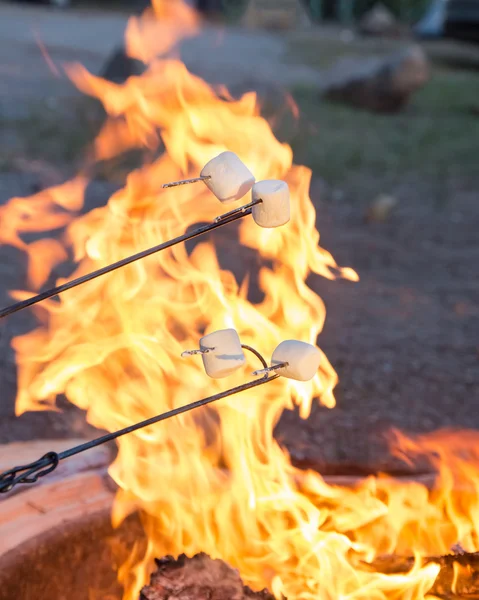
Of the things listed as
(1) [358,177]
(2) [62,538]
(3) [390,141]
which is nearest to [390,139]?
(3) [390,141]

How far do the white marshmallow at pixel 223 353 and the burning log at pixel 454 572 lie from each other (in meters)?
0.87

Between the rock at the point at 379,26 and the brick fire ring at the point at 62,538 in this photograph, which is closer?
the brick fire ring at the point at 62,538

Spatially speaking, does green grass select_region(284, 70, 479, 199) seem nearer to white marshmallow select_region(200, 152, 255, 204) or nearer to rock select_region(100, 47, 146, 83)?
rock select_region(100, 47, 146, 83)

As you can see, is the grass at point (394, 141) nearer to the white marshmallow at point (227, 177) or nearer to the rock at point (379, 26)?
the white marshmallow at point (227, 177)

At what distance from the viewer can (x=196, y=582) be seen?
1938mm

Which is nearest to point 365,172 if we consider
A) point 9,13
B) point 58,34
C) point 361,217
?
point 361,217

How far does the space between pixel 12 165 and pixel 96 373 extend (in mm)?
5214

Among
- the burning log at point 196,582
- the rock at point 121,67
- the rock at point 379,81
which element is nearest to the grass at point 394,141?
the rock at point 379,81

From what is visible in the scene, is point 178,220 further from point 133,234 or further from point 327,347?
point 327,347

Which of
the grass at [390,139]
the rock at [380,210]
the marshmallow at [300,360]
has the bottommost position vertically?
the grass at [390,139]

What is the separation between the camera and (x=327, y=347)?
4.46 meters

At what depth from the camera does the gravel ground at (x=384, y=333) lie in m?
3.49

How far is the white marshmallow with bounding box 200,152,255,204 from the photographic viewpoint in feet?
5.37

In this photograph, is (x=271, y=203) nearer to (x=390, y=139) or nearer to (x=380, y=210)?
(x=380, y=210)
